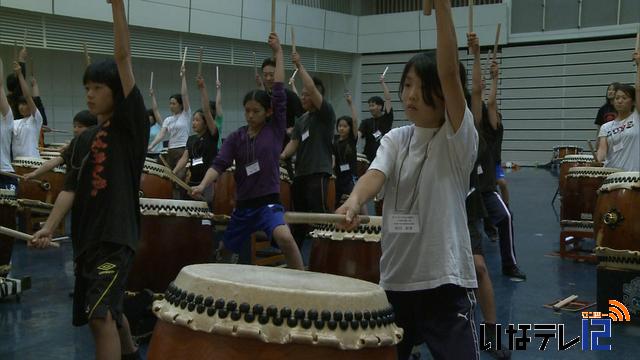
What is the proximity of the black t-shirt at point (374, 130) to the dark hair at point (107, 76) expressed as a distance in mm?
5753

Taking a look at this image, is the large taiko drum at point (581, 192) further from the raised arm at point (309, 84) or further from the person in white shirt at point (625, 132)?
the raised arm at point (309, 84)

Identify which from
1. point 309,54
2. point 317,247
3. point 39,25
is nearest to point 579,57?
point 309,54

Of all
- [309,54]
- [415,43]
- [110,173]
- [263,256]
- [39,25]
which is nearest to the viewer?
[110,173]

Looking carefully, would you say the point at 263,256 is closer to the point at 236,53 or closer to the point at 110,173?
the point at 110,173

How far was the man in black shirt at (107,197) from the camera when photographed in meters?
2.35

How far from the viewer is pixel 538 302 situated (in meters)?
4.25

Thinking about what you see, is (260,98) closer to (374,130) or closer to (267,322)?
(267,322)

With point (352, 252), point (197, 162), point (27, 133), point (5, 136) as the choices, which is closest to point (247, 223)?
point (352, 252)

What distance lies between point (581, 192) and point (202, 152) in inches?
129

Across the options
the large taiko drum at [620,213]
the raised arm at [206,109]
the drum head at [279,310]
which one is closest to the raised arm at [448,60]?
the drum head at [279,310]

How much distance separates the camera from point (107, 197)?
2.44 m

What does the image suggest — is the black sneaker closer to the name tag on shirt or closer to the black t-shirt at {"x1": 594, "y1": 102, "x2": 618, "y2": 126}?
the name tag on shirt

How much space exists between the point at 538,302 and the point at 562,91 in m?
12.2

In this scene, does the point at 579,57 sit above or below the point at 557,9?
below
